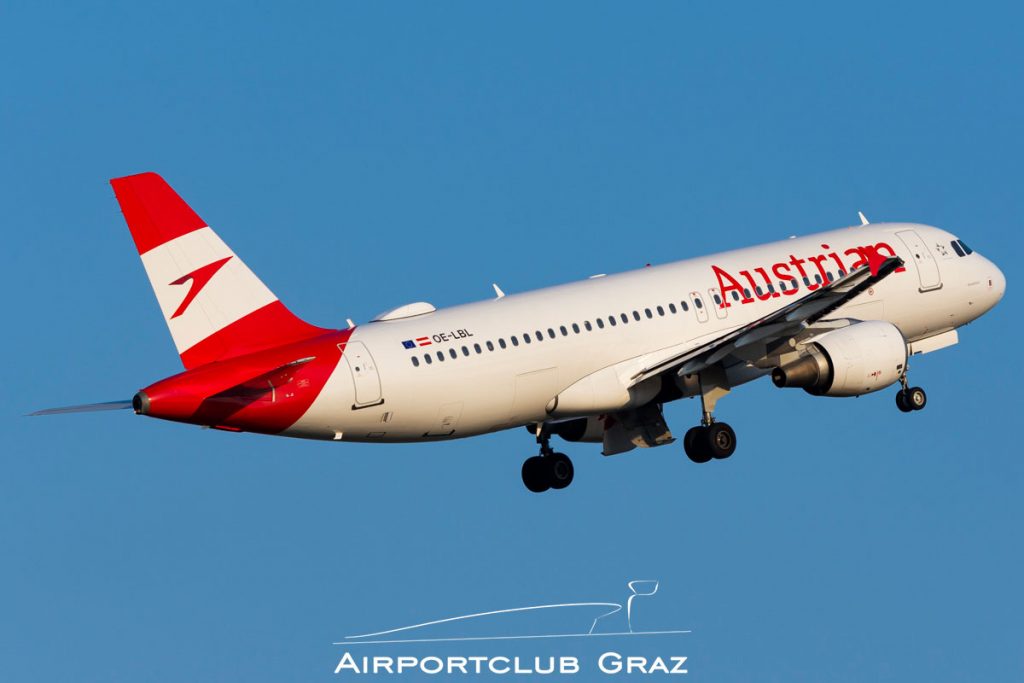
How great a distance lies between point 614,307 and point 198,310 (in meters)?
11.8

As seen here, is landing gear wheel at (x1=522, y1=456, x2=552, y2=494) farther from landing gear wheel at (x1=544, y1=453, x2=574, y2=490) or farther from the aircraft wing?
the aircraft wing

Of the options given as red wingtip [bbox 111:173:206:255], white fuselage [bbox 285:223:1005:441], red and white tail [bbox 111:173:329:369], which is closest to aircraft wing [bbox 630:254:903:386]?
white fuselage [bbox 285:223:1005:441]

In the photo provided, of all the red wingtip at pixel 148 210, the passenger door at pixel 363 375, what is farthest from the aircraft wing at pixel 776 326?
the red wingtip at pixel 148 210

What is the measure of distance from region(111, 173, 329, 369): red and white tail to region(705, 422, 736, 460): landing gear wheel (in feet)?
40.1

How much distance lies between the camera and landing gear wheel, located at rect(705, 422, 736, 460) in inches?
2343

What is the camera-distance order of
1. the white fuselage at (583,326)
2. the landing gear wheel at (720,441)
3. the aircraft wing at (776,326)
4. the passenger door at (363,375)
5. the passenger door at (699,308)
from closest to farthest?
the passenger door at (363,375)
the white fuselage at (583,326)
the aircraft wing at (776,326)
the landing gear wheel at (720,441)
the passenger door at (699,308)

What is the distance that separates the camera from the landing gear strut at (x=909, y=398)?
64.6 m

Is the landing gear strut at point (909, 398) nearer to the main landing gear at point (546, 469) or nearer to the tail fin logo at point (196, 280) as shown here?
the main landing gear at point (546, 469)

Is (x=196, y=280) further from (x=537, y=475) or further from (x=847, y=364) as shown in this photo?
(x=847, y=364)

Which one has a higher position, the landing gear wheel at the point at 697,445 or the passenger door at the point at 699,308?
the passenger door at the point at 699,308

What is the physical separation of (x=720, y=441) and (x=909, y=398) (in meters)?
7.80

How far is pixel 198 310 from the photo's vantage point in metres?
53.0

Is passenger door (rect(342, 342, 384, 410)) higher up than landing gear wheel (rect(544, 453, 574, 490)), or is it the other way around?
landing gear wheel (rect(544, 453, 574, 490))

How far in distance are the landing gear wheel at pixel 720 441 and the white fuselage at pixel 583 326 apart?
1568mm
